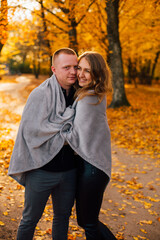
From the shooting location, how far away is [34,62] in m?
32.5

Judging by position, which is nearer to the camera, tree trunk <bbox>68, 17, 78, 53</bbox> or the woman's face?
the woman's face

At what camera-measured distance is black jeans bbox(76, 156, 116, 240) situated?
2.29 m

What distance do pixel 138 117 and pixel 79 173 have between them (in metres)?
8.75

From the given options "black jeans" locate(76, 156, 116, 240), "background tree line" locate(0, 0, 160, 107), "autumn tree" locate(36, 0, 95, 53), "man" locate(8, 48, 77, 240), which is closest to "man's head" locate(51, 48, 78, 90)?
"man" locate(8, 48, 77, 240)

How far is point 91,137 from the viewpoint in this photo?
225cm

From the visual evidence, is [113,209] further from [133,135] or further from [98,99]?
[133,135]

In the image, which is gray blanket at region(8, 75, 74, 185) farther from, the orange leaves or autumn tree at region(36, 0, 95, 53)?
autumn tree at region(36, 0, 95, 53)

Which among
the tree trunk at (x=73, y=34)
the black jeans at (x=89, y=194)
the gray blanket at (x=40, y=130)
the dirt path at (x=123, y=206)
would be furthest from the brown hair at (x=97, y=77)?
the tree trunk at (x=73, y=34)

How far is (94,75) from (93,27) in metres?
12.0

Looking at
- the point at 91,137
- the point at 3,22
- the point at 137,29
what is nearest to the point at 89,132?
the point at 91,137

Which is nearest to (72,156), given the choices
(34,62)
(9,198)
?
(9,198)

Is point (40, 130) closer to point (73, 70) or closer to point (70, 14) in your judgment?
point (73, 70)

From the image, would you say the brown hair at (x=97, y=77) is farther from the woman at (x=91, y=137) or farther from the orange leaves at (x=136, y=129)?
the orange leaves at (x=136, y=129)

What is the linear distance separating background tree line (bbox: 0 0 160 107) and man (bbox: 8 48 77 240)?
3.57 metres
